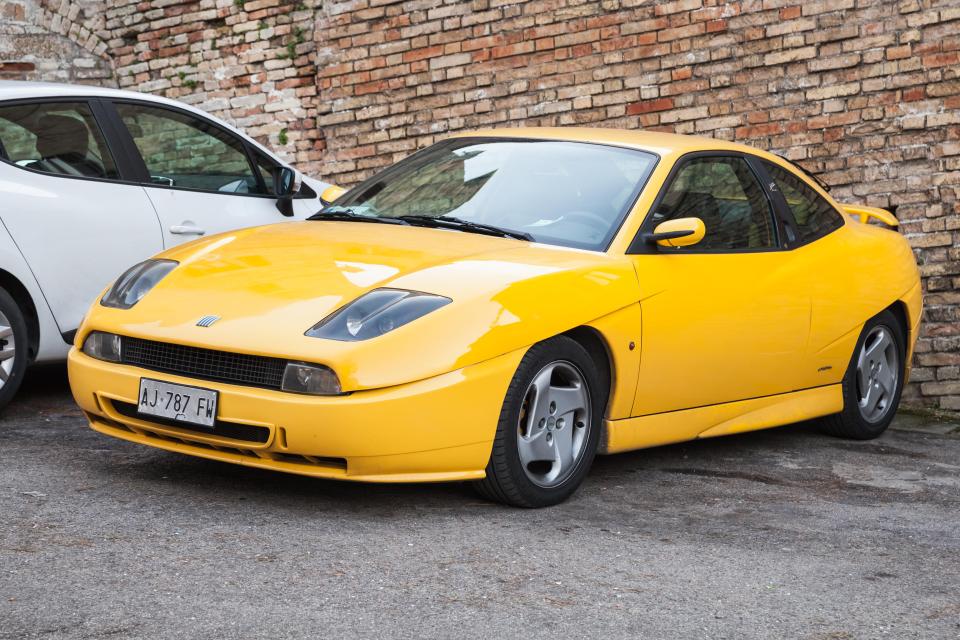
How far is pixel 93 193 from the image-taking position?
20.1 ft

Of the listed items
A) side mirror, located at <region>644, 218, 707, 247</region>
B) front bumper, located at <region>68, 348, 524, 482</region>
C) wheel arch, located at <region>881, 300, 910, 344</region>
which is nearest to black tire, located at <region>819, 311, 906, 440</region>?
wheel arch, located at <region>881, 300, 910, 344</region>

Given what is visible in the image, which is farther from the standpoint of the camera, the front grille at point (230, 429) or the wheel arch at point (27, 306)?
the wheel arch at point (27, 306)

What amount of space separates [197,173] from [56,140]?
0.84 m

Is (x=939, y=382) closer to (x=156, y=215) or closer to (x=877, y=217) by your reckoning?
(x=877, y=217)

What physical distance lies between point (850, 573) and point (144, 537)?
223 centimetres

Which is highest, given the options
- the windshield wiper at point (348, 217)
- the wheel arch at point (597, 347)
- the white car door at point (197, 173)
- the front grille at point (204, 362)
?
the white car door at point (197, 173)

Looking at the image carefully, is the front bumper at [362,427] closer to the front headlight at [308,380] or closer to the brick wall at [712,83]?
the front headlight at [308,380]

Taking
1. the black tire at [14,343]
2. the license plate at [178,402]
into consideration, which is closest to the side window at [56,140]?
the black tire at [14,343]

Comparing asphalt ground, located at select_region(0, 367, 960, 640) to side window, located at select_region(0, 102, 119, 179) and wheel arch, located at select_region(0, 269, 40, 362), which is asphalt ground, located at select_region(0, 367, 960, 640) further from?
side window, located at select_region(0, 102, 119, 179)

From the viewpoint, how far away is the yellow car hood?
13.6 feet

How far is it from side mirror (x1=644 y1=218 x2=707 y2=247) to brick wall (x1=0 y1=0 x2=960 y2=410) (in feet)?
11.5

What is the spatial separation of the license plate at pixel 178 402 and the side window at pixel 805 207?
310 cm

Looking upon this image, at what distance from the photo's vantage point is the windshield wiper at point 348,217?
5.34 metres

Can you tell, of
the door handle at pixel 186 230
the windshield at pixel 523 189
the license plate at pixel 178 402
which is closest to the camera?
the license plate at pixel 178 402
